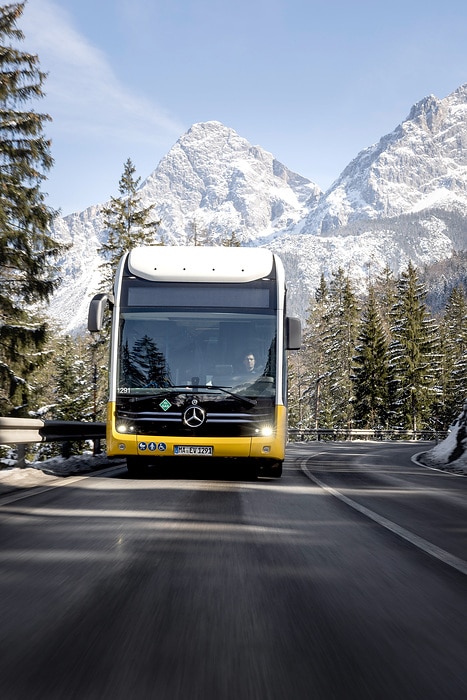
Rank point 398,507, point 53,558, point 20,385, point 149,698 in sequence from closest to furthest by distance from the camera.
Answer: point 149,698, point 53,558, point 398,507, point 20,385

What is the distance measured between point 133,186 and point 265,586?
4061cm

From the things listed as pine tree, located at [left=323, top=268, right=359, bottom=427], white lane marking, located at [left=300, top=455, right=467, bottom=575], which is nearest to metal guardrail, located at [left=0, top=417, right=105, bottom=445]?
white lane marking, located at [left=300, top=455, right=467, bottom=575]

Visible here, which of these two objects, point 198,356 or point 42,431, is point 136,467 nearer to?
point 42,431

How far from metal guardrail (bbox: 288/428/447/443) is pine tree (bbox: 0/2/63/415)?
82.1 ft

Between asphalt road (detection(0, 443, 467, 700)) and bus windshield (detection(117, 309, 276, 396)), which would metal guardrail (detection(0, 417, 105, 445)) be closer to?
bus windshield (detection(117, 309, 276, 396))

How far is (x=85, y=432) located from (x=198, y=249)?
4.63 m

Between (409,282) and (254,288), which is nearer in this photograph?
(254,288)

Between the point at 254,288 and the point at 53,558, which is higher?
the point at 254,288

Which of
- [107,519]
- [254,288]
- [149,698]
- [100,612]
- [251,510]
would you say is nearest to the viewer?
[149,698]

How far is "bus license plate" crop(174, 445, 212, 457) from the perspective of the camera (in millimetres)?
9883

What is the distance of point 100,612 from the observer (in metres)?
3.28

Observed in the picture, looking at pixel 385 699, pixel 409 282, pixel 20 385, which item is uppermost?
pixel 409 282

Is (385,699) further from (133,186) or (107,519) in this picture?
(133,186)

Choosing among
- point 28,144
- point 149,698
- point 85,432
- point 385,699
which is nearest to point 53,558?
point 149,698
